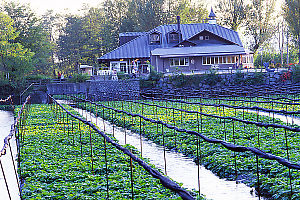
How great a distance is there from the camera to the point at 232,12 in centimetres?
6450

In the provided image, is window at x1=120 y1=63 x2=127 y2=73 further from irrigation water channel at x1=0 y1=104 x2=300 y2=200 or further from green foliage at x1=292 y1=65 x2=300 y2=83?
irrigation water channel at x1=0 y1=104 x2=300 y2=200

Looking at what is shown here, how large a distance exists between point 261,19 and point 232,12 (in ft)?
14.5

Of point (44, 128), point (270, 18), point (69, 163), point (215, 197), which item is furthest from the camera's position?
point (270, 18)

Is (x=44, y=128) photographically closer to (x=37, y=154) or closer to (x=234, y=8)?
(x=37, y=154)

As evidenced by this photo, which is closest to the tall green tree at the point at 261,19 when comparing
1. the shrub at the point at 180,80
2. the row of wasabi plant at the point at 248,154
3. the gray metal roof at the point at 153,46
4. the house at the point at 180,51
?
the house at the point at 180,51

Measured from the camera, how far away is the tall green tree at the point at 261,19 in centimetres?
6188

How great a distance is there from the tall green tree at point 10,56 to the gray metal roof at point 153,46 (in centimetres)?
939

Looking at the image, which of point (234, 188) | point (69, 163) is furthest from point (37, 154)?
point (234, 188)

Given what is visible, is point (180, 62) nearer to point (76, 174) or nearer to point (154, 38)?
point (154, 38)

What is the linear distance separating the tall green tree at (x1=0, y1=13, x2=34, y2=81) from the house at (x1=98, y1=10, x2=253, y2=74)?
31.1ft

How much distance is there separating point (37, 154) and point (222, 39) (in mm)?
41688

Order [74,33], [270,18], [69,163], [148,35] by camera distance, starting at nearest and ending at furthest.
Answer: [69,163], [148,35], [270,18], [74,33]

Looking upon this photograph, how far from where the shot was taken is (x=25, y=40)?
173 ft

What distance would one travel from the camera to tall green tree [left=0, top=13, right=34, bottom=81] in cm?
4347
